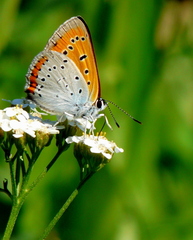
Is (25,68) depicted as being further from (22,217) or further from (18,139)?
(18,139)

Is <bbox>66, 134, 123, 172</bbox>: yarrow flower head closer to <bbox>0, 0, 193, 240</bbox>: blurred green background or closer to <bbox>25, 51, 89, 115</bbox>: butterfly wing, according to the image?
<bbox>25, 51, 89, 115</bbox>: butterfly wing

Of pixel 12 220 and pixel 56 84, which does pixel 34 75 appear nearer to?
pixel 56 84

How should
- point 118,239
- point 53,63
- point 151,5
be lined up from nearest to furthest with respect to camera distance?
point 53,63 → point 118,239 → point 151,5

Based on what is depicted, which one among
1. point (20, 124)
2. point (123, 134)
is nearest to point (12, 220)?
point (20, 124)

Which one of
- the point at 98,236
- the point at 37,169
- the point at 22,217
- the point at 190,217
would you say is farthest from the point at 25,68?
the point at 190,217

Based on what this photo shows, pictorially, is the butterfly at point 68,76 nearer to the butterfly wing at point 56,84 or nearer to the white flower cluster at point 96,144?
the butterfly wing at point 56,84

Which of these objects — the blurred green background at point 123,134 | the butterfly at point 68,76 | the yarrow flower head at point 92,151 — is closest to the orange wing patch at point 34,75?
the butterfly at point 68,76
